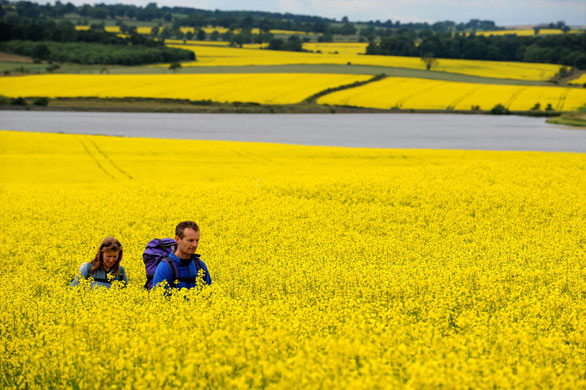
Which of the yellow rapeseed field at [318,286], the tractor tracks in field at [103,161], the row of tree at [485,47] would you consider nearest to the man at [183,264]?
the yellow rapeseed field at [318,286]

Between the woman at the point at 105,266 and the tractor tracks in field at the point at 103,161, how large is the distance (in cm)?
1696

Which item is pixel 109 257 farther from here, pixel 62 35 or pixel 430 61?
pixel 62 35

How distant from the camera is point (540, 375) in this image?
432cm

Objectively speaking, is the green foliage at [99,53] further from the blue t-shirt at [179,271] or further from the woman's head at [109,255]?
the blue t-shirt at [179,271]

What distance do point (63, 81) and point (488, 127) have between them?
53946mm

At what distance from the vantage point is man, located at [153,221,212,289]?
6.08 metres

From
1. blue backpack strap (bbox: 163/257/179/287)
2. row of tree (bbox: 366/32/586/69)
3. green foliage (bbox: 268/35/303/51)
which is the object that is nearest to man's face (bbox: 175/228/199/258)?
blue backpack strap (bbox: 163/257/179/287)

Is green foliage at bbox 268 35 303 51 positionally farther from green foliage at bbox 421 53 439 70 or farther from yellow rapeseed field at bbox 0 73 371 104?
yellow rapeseed field at bbox 0 73 371 104

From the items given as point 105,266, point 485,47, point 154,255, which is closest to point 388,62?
point 485,47

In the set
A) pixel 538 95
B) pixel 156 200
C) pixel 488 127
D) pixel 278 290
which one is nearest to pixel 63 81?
pixel 488 127

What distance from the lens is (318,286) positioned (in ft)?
24.3

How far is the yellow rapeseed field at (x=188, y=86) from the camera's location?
66.6 m

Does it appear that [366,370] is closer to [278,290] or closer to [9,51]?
[278,290]

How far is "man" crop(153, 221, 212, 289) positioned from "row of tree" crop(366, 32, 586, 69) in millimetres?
112717
